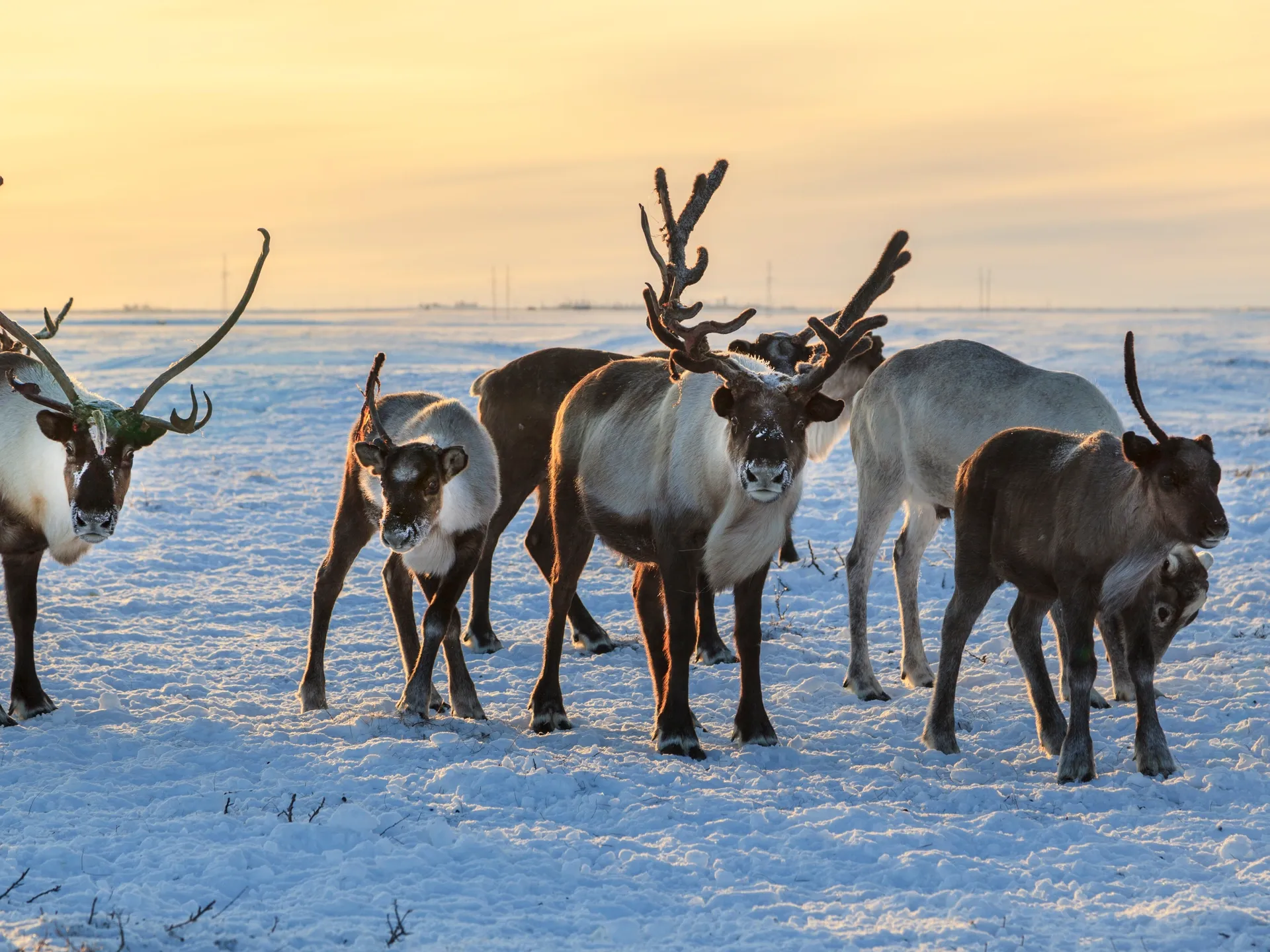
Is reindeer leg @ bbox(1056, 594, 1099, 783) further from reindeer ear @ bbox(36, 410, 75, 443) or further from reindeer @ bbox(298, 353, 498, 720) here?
reindeer ear @ bbox(36, 410, 75, 443)

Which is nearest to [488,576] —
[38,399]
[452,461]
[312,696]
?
[312,696]

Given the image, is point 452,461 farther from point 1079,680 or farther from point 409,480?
point 1079,680

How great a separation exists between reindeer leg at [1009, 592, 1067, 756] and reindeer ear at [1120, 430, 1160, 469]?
106cm

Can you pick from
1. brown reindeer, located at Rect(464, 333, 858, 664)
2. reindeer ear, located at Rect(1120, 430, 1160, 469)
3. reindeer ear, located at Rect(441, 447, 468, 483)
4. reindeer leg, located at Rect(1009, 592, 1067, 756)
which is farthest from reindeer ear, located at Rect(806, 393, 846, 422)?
brown reindeer, located at Rect(464, 333, 858, 664)

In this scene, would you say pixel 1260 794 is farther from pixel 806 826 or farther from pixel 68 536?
pixel 68 536

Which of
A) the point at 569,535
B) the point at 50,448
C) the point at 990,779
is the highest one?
the point at 50,448

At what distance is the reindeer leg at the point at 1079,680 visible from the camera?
5961 millimetres

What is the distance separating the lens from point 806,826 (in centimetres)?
518

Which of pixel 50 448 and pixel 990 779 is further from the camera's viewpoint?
pixel 50 448

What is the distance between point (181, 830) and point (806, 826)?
242 cm

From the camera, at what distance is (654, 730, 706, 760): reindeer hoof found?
252 inches

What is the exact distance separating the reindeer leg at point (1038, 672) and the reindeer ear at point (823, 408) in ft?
4.55

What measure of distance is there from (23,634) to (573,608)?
11.1 ft

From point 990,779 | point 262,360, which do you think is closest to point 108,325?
point 262,360
